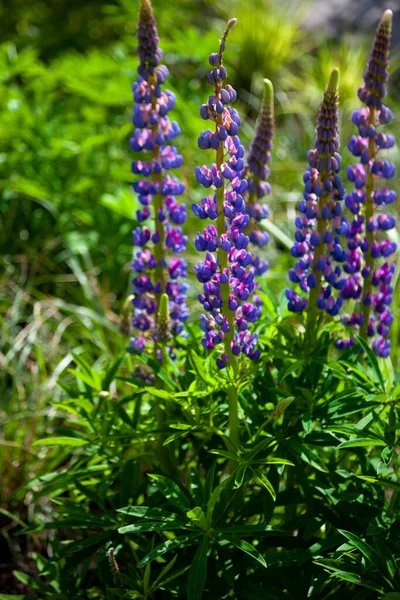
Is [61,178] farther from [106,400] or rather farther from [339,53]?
[339,53]

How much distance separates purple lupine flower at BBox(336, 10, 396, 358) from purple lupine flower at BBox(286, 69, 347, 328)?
0.40 feet

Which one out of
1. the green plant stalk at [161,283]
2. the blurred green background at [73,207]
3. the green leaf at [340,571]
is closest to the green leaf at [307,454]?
the green leaf at [340,571]

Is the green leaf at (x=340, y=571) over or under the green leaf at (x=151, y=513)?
under

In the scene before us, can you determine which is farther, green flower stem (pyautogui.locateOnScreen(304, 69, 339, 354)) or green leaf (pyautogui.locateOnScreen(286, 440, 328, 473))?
green flower stem (pyautogui.locateOnScreen(304, 69, 339, 354))

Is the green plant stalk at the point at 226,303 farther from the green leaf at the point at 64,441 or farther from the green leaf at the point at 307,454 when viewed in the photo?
the green leaf at the point at 64,441

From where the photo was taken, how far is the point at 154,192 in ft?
8.77

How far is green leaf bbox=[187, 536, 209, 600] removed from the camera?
2.15 metres

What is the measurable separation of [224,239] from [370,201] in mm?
731

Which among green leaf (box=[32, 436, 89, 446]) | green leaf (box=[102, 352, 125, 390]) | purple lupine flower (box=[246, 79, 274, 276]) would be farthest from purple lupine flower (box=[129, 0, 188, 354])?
green leaf (box=[32, 436, 89, 446])

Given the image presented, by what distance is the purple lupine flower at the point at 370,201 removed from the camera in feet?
8.55

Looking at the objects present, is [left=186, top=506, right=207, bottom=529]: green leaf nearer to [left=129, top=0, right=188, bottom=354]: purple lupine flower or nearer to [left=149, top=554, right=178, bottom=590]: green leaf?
[left=149, top=554, right=178, bottom=590]: green leaf

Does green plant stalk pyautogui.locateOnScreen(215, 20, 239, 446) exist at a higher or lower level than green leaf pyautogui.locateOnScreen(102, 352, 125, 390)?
higher

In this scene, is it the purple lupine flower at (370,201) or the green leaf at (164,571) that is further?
the purple lupine flower at (370,201)

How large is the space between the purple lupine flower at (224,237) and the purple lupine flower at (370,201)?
548 millimetres
